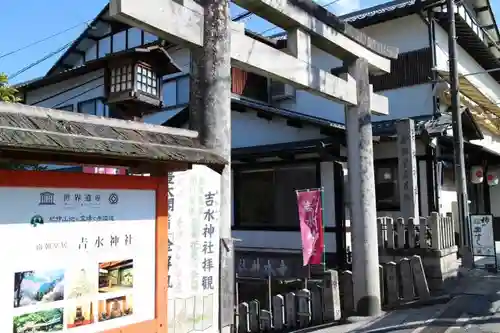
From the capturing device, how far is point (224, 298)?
5715 millimetres

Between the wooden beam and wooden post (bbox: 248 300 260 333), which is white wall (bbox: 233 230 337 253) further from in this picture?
the wooden beam

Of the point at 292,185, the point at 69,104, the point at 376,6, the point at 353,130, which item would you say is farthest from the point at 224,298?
the point at 69,104

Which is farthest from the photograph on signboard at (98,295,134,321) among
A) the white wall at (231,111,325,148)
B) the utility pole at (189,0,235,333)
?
the white wall at (231,111,325,148)

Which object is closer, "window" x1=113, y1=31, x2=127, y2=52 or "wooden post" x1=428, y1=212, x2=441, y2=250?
"wooden post" x1=428, y1=212, x2=441, y2=250

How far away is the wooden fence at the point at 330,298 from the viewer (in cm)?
996

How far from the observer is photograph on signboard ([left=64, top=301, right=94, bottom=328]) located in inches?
158

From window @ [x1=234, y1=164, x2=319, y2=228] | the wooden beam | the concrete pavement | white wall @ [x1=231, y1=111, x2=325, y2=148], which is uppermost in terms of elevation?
white wall @ [x1=231, y1=111, x2=325, y2=148]


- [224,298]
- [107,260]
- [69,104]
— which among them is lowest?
[224,298]

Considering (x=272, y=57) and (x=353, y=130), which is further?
(x=353, y=130)

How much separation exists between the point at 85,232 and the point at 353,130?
6767 mm

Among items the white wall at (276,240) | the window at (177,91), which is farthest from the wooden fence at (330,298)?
the window at (177,91)

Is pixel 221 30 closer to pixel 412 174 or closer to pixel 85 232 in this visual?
pixel 85 232

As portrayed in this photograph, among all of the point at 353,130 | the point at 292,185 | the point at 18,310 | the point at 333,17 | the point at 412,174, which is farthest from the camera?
the point at 292,185

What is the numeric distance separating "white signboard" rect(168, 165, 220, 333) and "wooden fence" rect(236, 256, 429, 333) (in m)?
4.93
